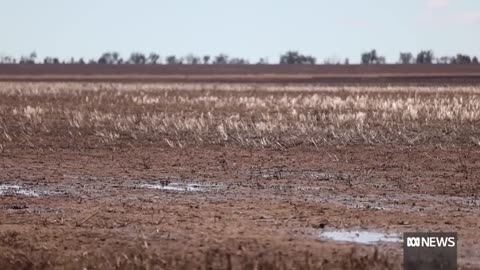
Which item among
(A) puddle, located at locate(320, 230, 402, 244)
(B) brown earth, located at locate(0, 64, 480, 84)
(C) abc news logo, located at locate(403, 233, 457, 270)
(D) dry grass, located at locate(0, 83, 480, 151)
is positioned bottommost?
(B) brown earth, located at locate(0, 64, 480, 84)

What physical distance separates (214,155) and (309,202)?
706cm

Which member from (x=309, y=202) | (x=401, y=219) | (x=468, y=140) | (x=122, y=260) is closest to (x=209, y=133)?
(x=468, y=140)

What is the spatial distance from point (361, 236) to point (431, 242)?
113 centimetres

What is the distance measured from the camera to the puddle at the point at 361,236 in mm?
11133

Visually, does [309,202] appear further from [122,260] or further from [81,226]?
[122,260]

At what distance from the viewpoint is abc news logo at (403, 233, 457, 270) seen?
9.73 m

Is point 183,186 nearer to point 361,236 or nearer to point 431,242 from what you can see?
point 361,236

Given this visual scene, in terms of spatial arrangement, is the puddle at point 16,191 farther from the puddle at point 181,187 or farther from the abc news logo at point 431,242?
the abc news logo at point 431,242

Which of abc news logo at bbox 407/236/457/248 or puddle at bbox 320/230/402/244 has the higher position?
abc news logo at bbox 407/236/457/248

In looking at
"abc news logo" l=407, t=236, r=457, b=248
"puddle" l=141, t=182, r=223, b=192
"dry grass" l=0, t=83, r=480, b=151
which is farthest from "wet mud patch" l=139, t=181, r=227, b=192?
"dry grass" l=0, t=83, r=480, b=151

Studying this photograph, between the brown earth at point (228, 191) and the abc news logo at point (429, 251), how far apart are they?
152 millimetres

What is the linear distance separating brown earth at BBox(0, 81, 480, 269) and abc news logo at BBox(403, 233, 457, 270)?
15cm

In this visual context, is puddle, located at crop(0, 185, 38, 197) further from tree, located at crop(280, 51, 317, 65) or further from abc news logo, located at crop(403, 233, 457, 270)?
tree, located at crop(280, 51, 317, 65)

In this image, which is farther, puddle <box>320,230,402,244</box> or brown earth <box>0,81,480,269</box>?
puddle <box>320,230,402,244</box>
